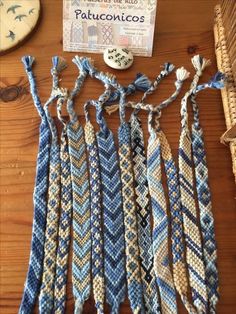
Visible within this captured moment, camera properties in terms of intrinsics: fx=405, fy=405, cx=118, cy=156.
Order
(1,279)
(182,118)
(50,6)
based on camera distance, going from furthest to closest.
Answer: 1. (50,6)
2. (182,118)
3. (1,279)

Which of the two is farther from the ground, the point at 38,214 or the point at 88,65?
the point at 88,65

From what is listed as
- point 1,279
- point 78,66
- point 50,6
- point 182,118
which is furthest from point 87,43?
point 1,279

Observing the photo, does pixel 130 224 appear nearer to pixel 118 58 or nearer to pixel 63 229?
pixel 63 229

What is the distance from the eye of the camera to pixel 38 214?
2.39 ft

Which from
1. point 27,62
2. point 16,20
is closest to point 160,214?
point 27,62

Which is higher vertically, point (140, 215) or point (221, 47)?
point (221, 47)

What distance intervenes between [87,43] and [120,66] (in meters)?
0.09

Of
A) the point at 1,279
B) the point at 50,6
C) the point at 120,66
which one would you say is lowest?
the point at 1,279

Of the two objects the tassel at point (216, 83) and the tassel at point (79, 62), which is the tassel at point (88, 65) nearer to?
the tassel at point (79, 62)

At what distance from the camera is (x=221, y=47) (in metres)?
0.86

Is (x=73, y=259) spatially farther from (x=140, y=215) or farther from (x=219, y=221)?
(x=219, y=221)

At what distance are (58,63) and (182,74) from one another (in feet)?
0.86

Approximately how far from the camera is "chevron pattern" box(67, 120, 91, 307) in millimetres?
682

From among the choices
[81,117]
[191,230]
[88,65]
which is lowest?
[191,230]
